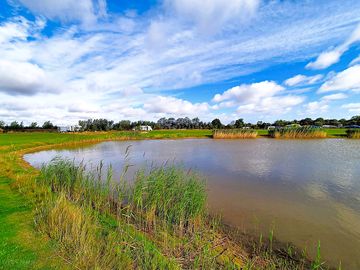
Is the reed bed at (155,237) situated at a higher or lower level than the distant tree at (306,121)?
lower

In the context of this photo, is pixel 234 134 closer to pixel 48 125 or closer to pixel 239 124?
pixel 239 124

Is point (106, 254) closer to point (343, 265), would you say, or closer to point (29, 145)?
point (343, 265)

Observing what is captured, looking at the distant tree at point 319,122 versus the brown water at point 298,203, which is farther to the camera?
the distant tree at point 319,122

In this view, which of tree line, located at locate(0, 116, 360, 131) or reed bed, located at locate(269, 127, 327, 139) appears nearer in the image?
reed bed, located at locate(269, 127, 327, 139)

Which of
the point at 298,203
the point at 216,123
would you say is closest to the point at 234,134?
the point at 298,203

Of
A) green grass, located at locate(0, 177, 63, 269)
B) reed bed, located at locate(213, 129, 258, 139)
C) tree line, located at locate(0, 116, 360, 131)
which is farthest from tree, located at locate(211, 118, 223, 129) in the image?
green grass, located at locate(0, 177, 63, 269)

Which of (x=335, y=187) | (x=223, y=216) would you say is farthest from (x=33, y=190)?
(x=335, y=187)

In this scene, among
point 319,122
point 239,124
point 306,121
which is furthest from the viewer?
point 306,121

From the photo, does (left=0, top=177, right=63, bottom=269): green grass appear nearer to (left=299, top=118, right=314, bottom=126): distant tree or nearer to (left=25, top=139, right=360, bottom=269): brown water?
(left=25, top=139, right=360, bottom=269): brown water

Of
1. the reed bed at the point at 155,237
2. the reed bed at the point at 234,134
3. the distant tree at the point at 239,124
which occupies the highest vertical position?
the distant tree at the point at 239,124

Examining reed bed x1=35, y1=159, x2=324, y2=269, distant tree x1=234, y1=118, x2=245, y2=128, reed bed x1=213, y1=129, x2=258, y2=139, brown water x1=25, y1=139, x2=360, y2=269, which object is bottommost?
brown water x1=25, y1=139, x2=360, y2=269

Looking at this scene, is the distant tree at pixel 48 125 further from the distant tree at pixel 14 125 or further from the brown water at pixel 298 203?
the brown water at pixel 298 203

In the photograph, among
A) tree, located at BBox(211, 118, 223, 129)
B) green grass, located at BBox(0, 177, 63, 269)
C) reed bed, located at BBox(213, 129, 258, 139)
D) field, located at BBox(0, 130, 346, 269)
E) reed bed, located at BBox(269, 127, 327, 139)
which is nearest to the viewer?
green grass, located at BBox(0, 177, 63, 269)

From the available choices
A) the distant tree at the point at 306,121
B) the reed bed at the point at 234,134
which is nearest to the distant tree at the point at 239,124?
the distant tree at the point at 306,121
